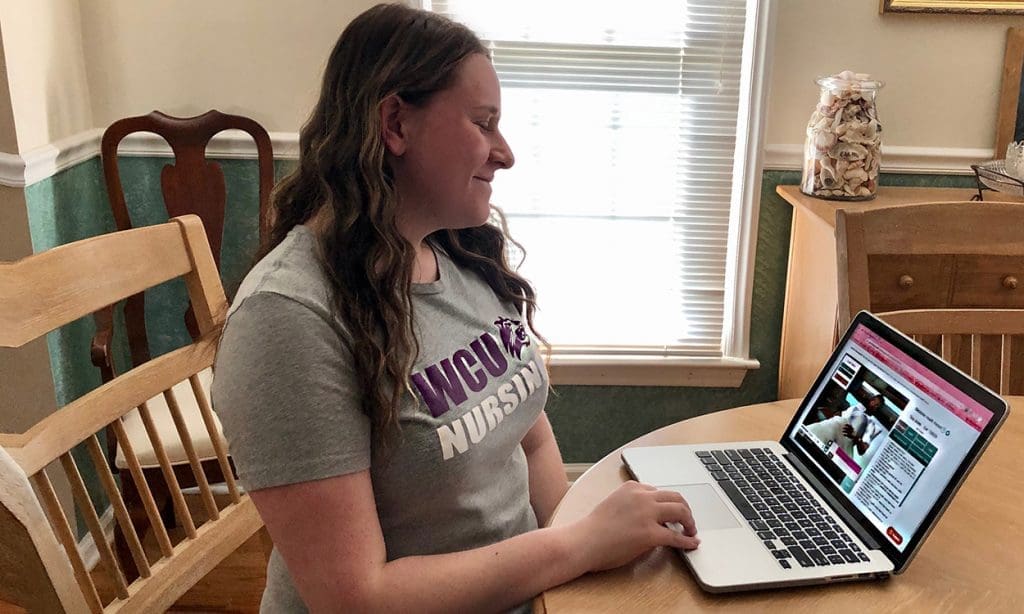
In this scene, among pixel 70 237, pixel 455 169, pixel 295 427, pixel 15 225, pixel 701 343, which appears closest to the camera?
pixel 295 427

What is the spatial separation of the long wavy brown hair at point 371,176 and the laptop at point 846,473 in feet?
1.23

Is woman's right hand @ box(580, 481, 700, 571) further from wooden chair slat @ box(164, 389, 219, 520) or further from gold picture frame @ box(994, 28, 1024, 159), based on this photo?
gold picture frame @ box(994, 28, 1024, 159)

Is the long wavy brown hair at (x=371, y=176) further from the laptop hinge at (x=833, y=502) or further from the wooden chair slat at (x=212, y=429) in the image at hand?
the laptop hinge at (x=833, y=502)

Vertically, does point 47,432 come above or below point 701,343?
above

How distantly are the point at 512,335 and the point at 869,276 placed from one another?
1.03 metres

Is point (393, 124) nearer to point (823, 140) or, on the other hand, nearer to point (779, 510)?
point (779, 510)

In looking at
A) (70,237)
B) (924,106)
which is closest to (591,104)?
(924,106)

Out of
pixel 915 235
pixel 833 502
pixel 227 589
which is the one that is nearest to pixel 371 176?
pixel 833 502

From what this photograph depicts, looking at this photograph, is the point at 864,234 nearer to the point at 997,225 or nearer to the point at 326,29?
the point at 997,225

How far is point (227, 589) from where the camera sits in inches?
84.9

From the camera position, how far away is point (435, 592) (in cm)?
90

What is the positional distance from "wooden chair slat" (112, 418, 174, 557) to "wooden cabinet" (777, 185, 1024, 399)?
4.50 feet

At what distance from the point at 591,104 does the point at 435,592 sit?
1.71 metres

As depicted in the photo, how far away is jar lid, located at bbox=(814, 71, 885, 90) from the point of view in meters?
2.15
